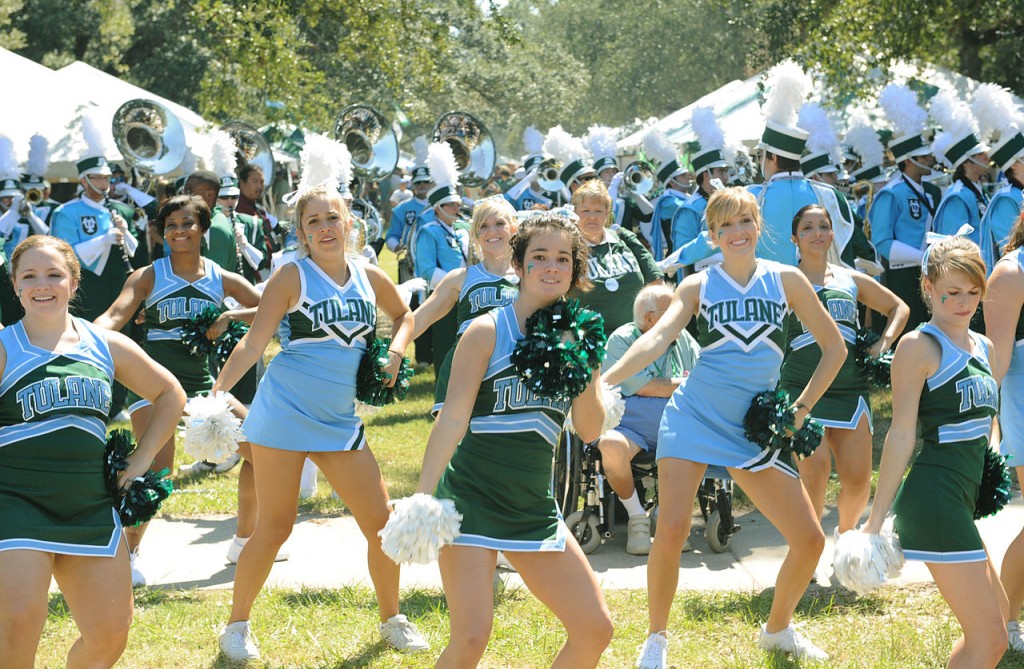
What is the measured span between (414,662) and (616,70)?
45822 millimetres

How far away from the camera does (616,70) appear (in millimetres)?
48969

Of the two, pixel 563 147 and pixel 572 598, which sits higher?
pixel 563 147

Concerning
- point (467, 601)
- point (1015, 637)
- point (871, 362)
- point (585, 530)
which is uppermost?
point (871, 362)

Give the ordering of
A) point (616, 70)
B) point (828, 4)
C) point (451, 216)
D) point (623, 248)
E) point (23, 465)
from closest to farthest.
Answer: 1. point (23, 465)
2. point (623, 248)
3. point (451, 216)
4. point (828, 4)
5. point (616, 70)

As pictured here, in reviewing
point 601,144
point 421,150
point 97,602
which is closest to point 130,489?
point 97,602

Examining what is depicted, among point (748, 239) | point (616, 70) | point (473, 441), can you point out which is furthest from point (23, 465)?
point (616, 70)

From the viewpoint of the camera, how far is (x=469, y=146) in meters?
16.3

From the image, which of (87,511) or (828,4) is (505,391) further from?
(828,4)

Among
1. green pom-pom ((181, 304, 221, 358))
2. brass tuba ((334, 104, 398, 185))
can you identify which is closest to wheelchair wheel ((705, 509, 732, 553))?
green pom-pom ((181, 304, 221, 358))

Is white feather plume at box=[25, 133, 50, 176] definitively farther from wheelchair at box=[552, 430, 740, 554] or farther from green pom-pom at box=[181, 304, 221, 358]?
wheelchair at box=[552, 430, 740, 554]

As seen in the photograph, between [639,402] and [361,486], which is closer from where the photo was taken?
[361,486]

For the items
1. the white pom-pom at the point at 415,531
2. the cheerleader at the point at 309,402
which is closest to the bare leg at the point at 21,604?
the white pom-pom at the point at 415,531

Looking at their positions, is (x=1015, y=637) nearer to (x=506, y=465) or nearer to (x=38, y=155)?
(x=506, y=465)

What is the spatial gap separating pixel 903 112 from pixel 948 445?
695 cm
